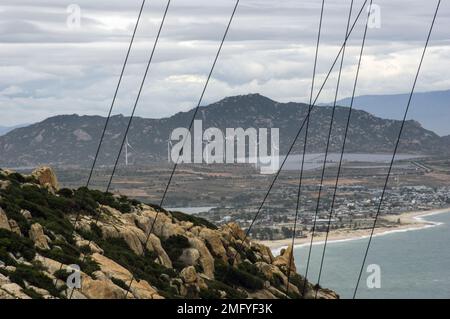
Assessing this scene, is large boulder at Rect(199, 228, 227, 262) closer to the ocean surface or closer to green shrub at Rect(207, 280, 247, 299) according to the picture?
green shrub at Rect(207, 280, 247, 299)

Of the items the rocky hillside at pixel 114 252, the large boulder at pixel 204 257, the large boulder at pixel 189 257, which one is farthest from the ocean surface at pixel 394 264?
the large boulder at pixel 189 257

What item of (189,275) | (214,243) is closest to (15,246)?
(189,275)

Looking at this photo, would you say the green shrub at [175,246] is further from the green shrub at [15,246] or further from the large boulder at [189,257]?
the green shrub at [15,246]

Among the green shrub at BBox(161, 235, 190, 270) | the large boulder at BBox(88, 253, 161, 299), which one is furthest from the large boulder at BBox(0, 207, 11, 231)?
the green shrub at BBox(161, 235, 190, 270)

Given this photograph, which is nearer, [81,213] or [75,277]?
[75,277]
